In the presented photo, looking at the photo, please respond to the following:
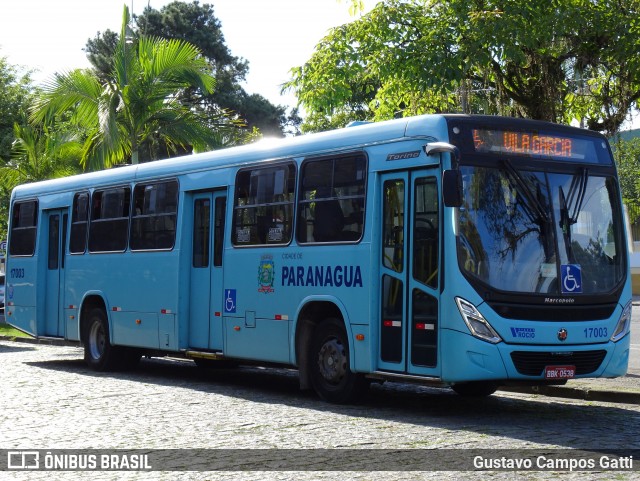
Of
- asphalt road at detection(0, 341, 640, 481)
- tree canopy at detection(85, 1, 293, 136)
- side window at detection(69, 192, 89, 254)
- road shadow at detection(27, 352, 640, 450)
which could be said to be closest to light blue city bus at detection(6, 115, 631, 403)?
road shadow at detection(27, 352, 640, 450)

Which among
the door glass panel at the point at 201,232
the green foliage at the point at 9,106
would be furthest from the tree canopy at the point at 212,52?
the door glass panel at the point at 201,232

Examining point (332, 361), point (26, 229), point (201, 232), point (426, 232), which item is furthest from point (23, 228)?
point (426, 232)

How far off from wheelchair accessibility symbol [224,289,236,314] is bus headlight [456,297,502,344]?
4.33 meters

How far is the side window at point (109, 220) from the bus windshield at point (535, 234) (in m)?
7.59

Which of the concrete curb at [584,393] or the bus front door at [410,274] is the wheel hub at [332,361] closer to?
the bus front door at [410,274]

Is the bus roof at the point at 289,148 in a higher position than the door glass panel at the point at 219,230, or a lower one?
higher

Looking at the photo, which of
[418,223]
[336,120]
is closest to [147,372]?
[418,223]

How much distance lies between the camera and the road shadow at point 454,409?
10.1 metres

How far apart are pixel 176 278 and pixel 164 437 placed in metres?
5.99

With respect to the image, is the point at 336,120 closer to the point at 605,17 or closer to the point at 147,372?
the point at 147,372

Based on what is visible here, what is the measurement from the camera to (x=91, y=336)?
1820cm

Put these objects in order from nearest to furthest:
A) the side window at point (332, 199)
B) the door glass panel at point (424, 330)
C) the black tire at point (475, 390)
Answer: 1. the door glass panel at point (424, 330)
2. the side window at point (332, 199)
3. the black tire at point (475, 390)

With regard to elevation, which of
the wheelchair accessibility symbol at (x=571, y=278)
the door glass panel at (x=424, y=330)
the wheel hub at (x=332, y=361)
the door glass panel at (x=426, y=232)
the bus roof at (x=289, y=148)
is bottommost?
the wheel hub at (x=332, y=361)

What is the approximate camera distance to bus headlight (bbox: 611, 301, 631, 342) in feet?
38.4
